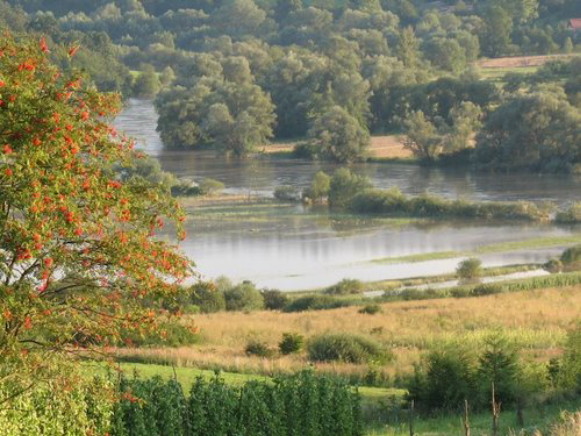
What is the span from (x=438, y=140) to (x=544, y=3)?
70.8m

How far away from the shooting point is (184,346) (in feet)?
108

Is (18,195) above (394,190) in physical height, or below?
above

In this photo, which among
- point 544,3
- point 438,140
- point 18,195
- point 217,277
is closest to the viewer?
point 18,195

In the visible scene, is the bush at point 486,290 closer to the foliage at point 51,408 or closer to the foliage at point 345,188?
the foliage at point 345,188

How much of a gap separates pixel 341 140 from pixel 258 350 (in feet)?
214

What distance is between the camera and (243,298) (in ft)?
160

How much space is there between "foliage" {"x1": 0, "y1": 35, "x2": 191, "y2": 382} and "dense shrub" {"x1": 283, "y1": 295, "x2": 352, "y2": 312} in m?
31.5

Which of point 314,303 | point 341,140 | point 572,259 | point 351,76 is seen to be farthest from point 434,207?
point 351,76

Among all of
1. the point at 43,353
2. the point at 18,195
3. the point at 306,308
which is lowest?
the point at 306,308

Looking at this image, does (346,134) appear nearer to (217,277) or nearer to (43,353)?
(217,277)

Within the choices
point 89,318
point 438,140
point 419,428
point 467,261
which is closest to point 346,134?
point 438,140

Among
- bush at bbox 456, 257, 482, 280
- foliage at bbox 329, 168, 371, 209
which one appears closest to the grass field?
bush at bbox 456, 257, 482, 280

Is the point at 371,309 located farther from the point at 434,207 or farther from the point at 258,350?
the point at 434,207

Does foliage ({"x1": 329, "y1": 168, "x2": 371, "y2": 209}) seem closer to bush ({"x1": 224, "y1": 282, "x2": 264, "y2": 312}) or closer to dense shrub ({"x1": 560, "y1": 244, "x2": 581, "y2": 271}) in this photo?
dense shrub ({"x1": 560, "y1": 244, "x2": 581, "y2": 271})
